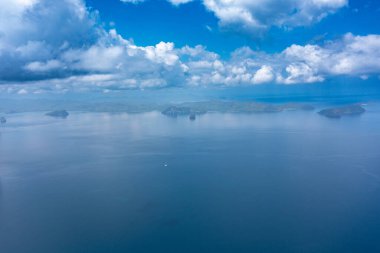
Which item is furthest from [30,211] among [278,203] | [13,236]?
[278,203]

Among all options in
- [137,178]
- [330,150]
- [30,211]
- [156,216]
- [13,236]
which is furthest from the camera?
[330,150]

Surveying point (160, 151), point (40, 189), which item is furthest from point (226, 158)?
point (40, 189)

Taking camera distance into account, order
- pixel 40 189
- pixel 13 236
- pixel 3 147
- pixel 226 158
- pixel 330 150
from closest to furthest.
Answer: pixel 13 236 → pixel 40 189 → pixel 226 158 → pixel 330 150 → pixel 3 147

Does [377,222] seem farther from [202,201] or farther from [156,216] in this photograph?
[156,216]

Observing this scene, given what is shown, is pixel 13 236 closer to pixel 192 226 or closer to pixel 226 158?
pixel 192 226

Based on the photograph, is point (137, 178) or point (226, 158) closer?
point (137, 178)

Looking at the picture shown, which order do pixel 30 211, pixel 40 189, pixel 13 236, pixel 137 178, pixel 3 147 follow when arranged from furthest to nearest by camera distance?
pixel 3 147
pixel 137 178
pixel 40 189
pixel 30 211
pixel 13 236
